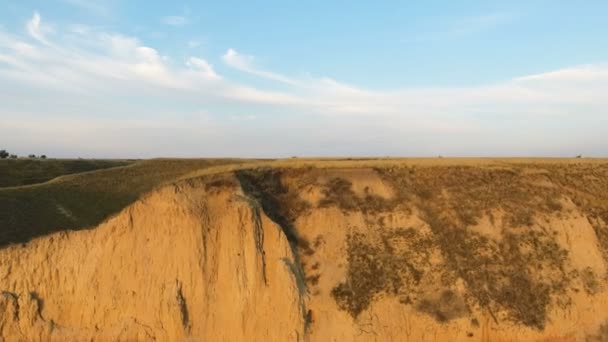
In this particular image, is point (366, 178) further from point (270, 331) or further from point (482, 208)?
point (270, 331)

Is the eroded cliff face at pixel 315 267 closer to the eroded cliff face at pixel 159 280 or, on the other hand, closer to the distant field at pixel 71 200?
the eroded cliff face at pixel 159 280

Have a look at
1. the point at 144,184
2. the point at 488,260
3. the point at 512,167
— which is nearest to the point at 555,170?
the point at 512,167

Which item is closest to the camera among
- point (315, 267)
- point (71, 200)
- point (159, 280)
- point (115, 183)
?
point (159, 280)

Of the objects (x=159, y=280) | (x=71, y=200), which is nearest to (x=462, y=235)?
(x=159, y=280)

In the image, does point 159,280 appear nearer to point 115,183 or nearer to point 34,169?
point 115,183

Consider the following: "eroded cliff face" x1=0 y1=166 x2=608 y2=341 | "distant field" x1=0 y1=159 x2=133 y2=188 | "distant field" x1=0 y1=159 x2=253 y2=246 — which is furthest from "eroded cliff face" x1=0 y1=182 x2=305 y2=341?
"distant field" x1=0 y1=159 x2=133 y2=188

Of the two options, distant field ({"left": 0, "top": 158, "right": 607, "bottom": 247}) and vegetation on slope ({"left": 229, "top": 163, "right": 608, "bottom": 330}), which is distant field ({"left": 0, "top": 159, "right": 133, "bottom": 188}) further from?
vegetation on slope ({"left": 229, "top": 163, "right": 608, "bottom": 330})
